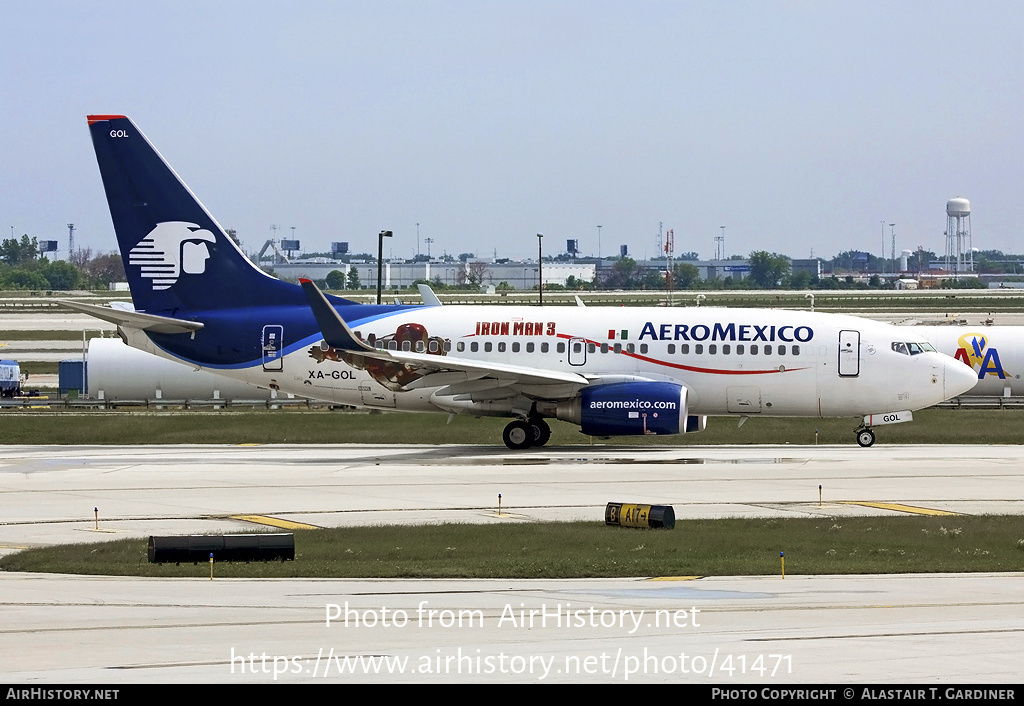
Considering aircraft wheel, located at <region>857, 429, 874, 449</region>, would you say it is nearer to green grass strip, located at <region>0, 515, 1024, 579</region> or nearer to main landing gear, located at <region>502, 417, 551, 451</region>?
main landing gear, located at <region>502, 417, 551, 451</region>

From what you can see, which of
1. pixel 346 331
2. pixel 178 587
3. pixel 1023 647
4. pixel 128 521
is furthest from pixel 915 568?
pixel 346 331

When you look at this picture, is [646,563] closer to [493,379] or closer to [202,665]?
[202,665]

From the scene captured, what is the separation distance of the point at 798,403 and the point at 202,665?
3021 centimetres

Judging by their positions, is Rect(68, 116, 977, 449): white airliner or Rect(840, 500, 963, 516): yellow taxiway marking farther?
Rect(68, 116, 977, 449): white airliner

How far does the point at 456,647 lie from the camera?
13867mm

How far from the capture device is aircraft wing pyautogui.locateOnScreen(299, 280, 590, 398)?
37.2 metres

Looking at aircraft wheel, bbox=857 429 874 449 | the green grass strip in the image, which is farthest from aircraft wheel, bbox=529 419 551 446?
the green grass strip

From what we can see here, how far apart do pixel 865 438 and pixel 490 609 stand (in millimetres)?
27128

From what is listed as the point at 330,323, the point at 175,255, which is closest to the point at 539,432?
the point at 330,323

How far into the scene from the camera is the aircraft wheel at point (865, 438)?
41.1 meters

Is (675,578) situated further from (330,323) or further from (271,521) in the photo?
(330,323)

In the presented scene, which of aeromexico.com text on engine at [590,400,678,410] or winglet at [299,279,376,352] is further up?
winglet at [299,279,376,352]

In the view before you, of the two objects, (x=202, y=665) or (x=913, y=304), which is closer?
(x=202, y=665)

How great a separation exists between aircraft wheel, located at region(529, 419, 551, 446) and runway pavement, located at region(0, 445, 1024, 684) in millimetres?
8249
